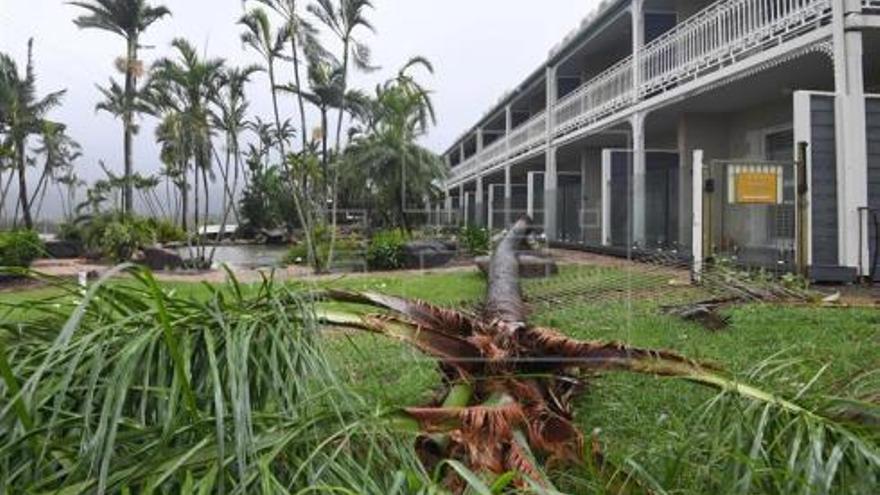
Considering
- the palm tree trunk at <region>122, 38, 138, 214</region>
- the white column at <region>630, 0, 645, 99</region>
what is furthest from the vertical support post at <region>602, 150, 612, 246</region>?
the palm tree trunk at <region>122, 38, 138, 214</region>

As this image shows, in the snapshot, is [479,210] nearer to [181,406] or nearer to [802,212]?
[802,212]

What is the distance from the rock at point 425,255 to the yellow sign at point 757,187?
7243mm

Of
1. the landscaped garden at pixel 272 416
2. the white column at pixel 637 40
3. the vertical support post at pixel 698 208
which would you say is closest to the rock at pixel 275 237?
the white column at pixel 637 40

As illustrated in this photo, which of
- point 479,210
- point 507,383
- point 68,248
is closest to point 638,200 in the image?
point 507,383

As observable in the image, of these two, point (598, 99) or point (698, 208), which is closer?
point (698, 208)

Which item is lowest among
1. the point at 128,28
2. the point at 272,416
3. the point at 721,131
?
the point at 272,416

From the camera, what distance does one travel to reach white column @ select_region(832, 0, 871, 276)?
9969mm

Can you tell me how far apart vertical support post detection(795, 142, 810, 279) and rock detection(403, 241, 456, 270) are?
24.7ft

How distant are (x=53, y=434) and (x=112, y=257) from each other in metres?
20.3

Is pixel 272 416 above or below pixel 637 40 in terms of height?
below

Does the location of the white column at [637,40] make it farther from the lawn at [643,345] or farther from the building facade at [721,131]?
the lawn at [643,345]

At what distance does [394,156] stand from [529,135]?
4.36 metres

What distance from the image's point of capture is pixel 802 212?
33.0 feet

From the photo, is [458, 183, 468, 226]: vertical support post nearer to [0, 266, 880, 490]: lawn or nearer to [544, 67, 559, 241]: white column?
[544, 67, 559, 241]: white column
